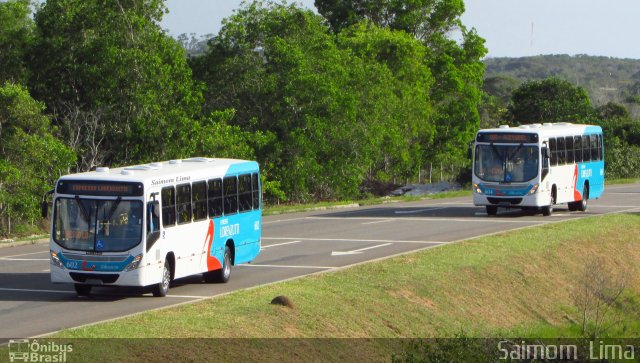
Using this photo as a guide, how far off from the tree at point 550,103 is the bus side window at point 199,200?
60144mm

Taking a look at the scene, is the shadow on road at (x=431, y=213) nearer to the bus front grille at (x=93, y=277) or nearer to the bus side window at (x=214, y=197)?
the bus side window at (x=214, y=197)

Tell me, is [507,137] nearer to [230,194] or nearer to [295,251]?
[295,251]

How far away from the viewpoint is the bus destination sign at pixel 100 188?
20375mm

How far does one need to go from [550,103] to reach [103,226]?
6383cm

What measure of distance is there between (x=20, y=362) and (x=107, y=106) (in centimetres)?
2805

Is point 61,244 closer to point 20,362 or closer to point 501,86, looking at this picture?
point 20,362

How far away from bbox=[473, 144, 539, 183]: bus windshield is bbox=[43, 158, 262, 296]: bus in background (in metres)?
16.9

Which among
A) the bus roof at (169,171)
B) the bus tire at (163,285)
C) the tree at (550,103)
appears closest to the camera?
the bus roof at (169,171)

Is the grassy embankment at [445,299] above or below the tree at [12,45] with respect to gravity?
below

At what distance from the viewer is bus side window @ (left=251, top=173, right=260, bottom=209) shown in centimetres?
2541

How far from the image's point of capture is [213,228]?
2306cm

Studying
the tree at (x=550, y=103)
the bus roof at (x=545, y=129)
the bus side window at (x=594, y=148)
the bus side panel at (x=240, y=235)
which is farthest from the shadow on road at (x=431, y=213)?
the tree at (x=550, y=103)

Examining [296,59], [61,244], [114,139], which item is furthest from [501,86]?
[61,244]

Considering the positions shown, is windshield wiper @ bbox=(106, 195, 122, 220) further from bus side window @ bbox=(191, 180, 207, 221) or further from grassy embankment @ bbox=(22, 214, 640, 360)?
grassy embankment @ bbox=(22, 214, 640, 360)
